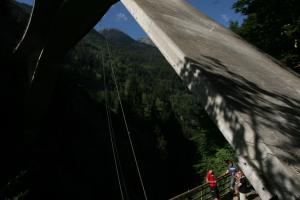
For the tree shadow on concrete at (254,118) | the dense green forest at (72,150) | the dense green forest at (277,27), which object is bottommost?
the dense green forest at (72,150)

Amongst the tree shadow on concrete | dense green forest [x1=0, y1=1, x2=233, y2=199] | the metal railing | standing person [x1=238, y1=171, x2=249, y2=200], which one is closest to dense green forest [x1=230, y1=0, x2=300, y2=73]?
dense green forest [x1=0, y1=1, x2=233, y2=199]

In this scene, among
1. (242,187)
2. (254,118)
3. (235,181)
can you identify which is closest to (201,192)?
(235,181)

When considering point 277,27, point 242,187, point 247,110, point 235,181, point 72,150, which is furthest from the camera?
point 72,150

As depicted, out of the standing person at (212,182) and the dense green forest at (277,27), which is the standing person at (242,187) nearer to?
the standing person at (212,182)

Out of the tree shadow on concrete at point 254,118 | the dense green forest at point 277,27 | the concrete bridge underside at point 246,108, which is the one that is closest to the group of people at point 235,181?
the concrete bridge underside at point 246,108

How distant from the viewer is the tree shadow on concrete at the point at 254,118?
2.40 m

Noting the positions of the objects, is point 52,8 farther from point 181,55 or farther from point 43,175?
point 43,175

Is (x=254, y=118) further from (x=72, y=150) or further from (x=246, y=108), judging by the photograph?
(x=72, y=150)

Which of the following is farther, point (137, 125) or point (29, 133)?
point (137, 125)

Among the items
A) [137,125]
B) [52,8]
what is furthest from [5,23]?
[137,125]

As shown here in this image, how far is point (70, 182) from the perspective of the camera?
20.3m

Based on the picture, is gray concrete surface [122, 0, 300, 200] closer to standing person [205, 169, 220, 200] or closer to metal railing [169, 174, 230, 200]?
standing person [205, 169, 220, 200]

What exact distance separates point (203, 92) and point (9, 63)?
12886mm

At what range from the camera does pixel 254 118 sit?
116 inches
